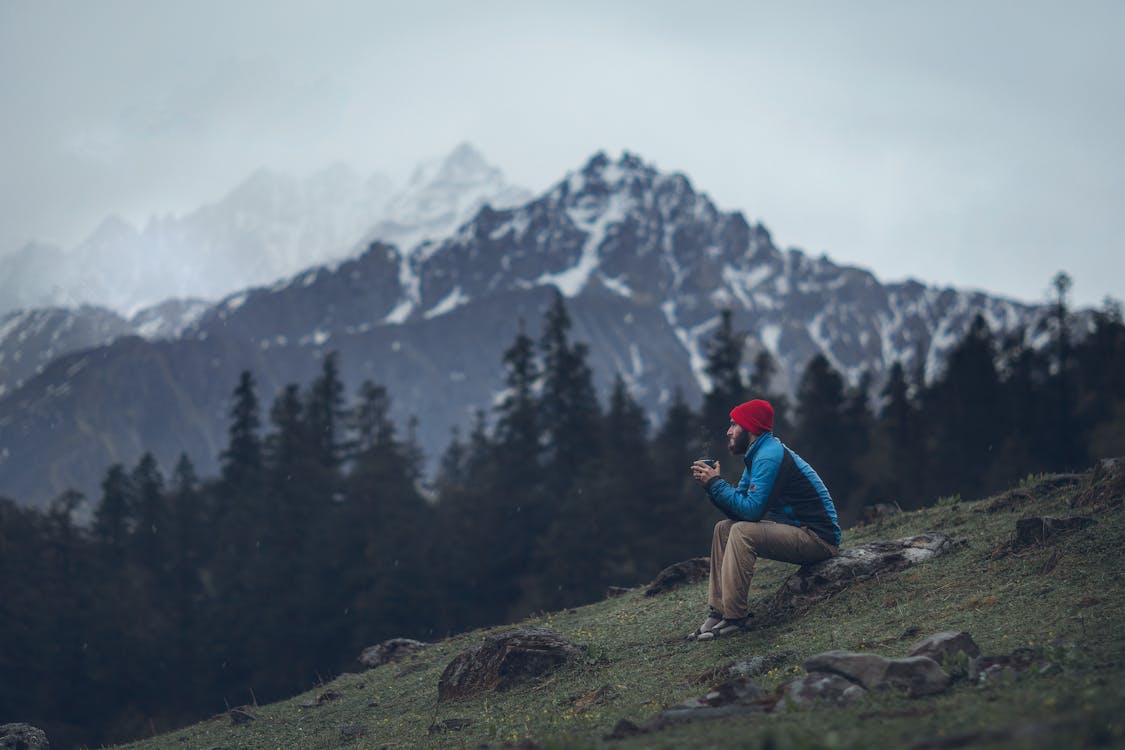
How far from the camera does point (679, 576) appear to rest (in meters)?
15.7

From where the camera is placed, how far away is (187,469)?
217ft

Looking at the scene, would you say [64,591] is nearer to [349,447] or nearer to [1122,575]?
[349,447]

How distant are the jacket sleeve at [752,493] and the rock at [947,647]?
8.50ft

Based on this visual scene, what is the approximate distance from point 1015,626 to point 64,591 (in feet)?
172

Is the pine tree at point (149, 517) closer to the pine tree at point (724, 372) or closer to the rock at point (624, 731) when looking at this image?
the pine tree at point (724, 372)

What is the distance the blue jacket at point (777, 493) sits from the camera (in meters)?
10.4

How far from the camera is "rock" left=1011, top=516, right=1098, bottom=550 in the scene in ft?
36.4

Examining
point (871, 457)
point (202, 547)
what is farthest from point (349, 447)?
point (871, 457)

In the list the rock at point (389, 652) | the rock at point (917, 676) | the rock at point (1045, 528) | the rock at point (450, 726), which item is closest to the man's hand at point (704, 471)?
the rock at point (917, 676)

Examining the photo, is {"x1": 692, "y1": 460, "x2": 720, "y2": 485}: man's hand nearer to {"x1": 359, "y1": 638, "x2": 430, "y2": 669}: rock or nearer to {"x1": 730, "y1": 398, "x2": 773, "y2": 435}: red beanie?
{"x1": 730, "y1": 398, "x2": 773, "y2": 435}: red beanie

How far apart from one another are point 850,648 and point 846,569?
2.40 meters

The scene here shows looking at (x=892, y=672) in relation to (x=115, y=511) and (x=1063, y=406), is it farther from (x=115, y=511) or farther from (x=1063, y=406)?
(x=115, y=511)

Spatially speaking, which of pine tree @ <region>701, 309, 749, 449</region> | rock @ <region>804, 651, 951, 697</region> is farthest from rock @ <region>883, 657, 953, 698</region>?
pine tree @ <region>701, 309, 749, 449</region>

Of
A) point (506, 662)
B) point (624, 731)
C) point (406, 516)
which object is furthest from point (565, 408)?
point (624, 731)
